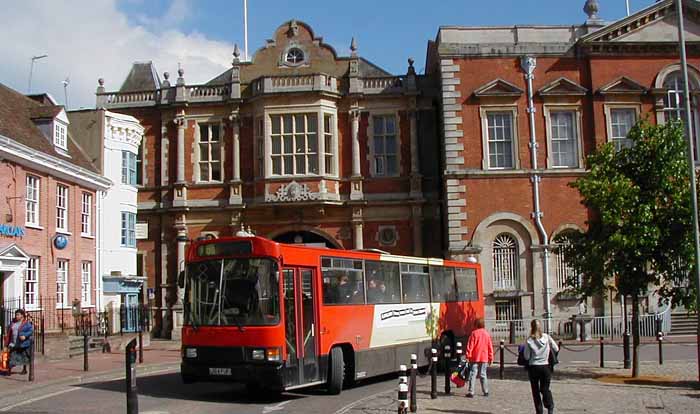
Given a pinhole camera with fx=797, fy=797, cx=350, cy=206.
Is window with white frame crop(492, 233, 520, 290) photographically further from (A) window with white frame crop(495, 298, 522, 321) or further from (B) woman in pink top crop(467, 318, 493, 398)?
(B) woman in pink top crop(467, 318, 493, 398)

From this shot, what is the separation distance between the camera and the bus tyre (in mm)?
16156

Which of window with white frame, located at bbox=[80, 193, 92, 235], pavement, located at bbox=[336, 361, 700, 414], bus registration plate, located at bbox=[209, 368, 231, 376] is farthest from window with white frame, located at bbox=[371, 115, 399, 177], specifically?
bus registration plate, located at bbox=[209, 368, 231, 376]

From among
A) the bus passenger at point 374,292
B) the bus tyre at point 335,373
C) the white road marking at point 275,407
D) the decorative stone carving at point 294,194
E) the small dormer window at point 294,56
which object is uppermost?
the small dormer window at point 294,56

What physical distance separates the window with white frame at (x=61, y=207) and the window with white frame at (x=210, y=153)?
369 inches

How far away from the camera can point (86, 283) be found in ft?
102

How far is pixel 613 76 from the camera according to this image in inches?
1362

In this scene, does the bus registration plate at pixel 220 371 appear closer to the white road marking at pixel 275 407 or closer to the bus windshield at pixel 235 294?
the bus windshield at pixel 235 294

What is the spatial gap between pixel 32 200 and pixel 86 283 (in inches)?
208

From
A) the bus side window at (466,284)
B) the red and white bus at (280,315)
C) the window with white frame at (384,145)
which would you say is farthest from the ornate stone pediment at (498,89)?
the red and white bus at (280,315)

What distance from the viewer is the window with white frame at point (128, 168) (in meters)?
34.3

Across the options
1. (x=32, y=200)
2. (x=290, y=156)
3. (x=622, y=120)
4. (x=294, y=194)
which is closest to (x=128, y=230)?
(x=294, y=194)

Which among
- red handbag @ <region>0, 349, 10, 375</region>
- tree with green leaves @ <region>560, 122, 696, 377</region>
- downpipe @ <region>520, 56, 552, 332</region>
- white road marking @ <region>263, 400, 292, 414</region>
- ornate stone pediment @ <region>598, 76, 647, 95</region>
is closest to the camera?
white road marking @ <region>263, 400, 292, 414</region>

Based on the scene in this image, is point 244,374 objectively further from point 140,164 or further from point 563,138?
point 140,164

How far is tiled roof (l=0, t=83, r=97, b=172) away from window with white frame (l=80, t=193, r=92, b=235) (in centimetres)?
127
